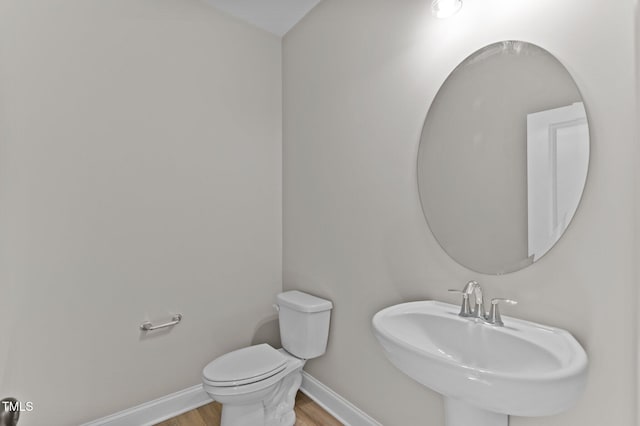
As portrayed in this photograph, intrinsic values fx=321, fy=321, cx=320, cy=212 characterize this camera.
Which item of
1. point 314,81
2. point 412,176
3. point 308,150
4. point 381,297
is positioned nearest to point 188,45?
point 314,81

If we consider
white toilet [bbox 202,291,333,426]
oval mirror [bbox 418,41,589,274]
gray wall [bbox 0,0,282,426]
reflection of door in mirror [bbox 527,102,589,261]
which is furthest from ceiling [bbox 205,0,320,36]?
white toilet [bbox 202,291,333,426]

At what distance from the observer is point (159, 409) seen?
1.86 m

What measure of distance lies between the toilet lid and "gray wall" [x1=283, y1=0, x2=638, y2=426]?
393mm

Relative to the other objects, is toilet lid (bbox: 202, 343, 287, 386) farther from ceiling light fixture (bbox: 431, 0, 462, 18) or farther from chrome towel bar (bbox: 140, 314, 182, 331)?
ceiling light fixture (bbox: 431, 0, 462, 18)

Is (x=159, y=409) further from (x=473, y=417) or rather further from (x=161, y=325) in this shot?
(x=473, y=417)

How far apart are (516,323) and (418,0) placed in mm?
1412

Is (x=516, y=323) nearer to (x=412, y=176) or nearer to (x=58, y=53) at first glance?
(x=412, y=176)

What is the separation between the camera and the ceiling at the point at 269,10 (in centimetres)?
203

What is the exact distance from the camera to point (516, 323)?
1.10m

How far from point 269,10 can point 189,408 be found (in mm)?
2562

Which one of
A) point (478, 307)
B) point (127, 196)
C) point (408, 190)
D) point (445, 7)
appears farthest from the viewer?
point (127, 196)

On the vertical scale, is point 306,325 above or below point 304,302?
below

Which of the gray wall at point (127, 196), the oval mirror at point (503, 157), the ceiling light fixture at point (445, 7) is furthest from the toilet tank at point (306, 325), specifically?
the ceiling light fixture at point (445, 7)

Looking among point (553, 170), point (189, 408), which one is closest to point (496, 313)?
point (553, 170)
